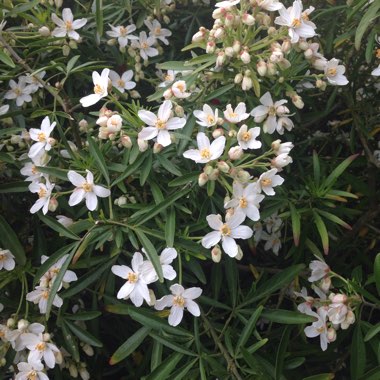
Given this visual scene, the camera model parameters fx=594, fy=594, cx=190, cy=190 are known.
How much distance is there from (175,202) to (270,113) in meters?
0.35

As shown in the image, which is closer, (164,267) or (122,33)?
(164,267)

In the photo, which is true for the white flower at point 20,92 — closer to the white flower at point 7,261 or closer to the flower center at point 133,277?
the white flower at point 7,261

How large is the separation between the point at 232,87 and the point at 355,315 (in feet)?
2.29

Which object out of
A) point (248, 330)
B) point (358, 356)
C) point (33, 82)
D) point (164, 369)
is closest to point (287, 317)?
point (248, 330)

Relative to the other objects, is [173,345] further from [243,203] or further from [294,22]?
[294,22]

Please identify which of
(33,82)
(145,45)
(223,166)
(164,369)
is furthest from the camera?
(145,45)

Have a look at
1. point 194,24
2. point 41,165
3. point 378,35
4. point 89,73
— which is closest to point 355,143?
point 378,35

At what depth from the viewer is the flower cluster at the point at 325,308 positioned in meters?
1.52

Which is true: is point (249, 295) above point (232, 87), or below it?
below

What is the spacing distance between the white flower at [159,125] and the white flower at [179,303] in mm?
369

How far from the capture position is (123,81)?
73.9 inches

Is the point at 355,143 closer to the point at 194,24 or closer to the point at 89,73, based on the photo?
the point at 194,24

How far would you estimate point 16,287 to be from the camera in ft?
5.58

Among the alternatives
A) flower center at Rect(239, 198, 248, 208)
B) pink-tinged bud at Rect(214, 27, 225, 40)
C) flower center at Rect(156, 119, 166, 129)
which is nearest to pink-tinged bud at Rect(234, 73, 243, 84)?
pink-tinged bud at Rect(214, 27, 225, 40)
